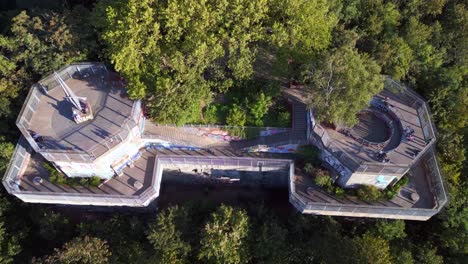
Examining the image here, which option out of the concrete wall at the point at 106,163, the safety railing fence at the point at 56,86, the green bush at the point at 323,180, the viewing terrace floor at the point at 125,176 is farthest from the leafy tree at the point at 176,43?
the green bush at the point at 323,180

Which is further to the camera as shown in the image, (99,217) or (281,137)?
(99,217)

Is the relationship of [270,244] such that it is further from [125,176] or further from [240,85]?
[240,85]

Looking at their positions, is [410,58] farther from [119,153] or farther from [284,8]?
[119,153]

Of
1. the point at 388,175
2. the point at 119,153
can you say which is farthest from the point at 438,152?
the point at 119,153

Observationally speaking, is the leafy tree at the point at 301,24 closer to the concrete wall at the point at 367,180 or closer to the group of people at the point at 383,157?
the group of people at the point at 383,157

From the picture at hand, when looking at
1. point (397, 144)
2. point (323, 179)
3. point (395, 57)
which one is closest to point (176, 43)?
point (323, 179)

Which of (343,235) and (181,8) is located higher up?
(181,8)

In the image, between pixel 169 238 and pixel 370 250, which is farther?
pixel 169 238
